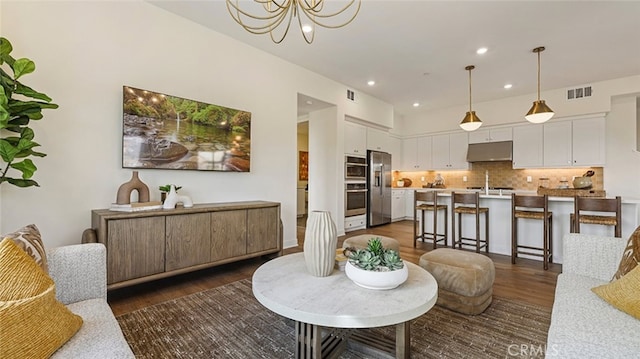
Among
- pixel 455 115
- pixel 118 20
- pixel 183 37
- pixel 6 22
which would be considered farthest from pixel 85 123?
pixel 455 115

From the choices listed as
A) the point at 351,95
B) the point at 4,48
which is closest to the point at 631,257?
the point at 4,48

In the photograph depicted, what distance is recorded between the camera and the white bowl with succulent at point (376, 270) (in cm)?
152

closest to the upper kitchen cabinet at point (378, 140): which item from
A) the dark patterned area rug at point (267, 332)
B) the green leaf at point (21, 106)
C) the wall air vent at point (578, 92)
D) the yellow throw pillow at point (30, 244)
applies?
the wall air vent at point (578, 92)

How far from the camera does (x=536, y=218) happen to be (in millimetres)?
3562

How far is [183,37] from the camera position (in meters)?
3.26

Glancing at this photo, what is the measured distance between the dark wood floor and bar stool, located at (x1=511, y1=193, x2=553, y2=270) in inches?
5.5

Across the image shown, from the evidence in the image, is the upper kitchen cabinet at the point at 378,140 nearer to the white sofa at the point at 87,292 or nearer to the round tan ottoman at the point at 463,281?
the round tan ottoman at the point at 463,281

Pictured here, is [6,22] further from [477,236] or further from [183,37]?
[477,236]

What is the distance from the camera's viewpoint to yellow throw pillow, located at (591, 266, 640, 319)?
130cm

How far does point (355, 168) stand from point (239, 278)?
138 inches

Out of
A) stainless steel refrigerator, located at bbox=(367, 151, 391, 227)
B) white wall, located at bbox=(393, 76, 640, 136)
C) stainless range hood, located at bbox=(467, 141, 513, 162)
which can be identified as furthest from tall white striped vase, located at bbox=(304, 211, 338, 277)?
white wall, located at bbox=(393, 76, 640, 136)

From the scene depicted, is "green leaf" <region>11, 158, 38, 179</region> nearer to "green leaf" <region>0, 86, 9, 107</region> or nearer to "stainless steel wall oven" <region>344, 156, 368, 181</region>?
"green leaf" <region>0, 86, 9, 107</region>

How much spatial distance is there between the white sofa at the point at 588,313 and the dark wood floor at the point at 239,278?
776 millimetres

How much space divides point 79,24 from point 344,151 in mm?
4135
